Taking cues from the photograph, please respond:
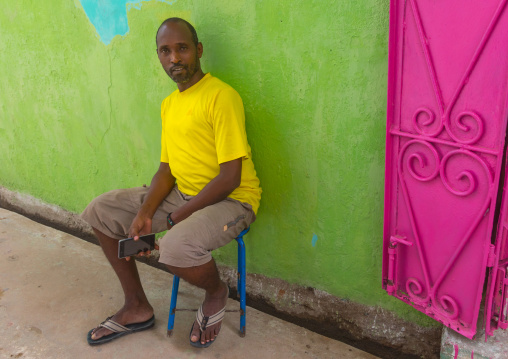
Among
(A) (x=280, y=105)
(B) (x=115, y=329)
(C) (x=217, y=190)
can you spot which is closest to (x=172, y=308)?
(B) (x=115, y=329)

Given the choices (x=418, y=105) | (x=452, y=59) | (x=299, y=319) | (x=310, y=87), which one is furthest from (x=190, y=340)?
(x=452, y=59)

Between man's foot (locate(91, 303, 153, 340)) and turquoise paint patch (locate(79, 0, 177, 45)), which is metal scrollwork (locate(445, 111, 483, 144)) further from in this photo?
turquoise paint patch (locate(79, 0, 177, 45))

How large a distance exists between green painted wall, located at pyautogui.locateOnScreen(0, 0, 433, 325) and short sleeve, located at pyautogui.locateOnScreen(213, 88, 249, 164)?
231mm

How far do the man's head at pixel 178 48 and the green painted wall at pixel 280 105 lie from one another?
203 millimetres

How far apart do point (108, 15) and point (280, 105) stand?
130 centimetres

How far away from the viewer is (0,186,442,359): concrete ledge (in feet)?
6.61

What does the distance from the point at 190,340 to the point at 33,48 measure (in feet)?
7.85

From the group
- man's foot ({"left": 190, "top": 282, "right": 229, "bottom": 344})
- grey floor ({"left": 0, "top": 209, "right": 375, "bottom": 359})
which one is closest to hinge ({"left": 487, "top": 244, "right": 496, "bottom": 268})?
grey floor ({"left": 0, "top": 209, "right": 375, "bottom": 359})

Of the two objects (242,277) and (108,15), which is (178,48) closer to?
(108,15)

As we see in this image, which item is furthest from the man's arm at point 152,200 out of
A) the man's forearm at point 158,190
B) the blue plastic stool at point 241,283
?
the blue plastic stool at point 241,283

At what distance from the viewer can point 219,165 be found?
205 cm

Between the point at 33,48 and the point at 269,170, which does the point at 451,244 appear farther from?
the point at 33,48

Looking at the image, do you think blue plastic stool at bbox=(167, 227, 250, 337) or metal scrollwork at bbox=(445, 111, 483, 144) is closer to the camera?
metal scrollwork at bbox=(445, 111, 483, 144)

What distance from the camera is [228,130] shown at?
194 centimetres
